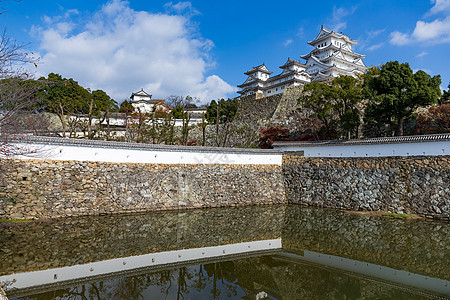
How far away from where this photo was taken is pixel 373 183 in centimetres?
1205

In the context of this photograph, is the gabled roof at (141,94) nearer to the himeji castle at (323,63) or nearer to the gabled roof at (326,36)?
the himeji castle at (323,63)

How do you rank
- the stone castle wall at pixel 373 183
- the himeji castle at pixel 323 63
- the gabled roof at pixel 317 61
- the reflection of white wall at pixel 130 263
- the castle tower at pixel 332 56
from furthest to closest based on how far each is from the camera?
the gabled roof at pixel 317 61, the himeji castle at pixel 323 63, the castle tower at pixel 332 56, the stone castle wall at pixel 373 183, the reflection of white wall at pixel 130 263

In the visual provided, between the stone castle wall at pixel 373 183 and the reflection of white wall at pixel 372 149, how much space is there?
0.23 metres

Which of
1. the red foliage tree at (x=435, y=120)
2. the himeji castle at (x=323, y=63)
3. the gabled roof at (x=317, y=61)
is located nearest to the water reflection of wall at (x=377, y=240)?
the red foliage tree at (x=435, y=120)

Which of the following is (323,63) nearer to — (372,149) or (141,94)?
(372,149)

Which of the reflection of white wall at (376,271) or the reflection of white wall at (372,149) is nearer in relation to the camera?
the reflection of white wall at (376,271)

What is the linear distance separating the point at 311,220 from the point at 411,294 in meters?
5.65

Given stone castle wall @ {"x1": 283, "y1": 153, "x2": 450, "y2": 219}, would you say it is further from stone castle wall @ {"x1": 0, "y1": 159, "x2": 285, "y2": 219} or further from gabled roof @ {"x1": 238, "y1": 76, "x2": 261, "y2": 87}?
gabled roof @ {"x1": 238, "y1": 76, "x2": 261, "y2": 87}

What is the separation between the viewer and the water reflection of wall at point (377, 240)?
6.35 meters

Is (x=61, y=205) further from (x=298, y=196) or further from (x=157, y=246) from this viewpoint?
(x=298, y=196)

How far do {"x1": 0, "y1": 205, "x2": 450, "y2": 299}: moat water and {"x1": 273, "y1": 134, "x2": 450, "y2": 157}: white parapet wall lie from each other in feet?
10.5

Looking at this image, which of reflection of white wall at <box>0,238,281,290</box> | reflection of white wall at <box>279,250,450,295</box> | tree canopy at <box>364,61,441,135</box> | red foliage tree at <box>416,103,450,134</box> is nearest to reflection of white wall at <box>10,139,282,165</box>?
reflection of white wall at <box>0,238,281,290</box>

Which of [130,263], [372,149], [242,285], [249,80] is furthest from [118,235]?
[249,80]

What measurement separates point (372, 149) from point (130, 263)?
38.2ft
